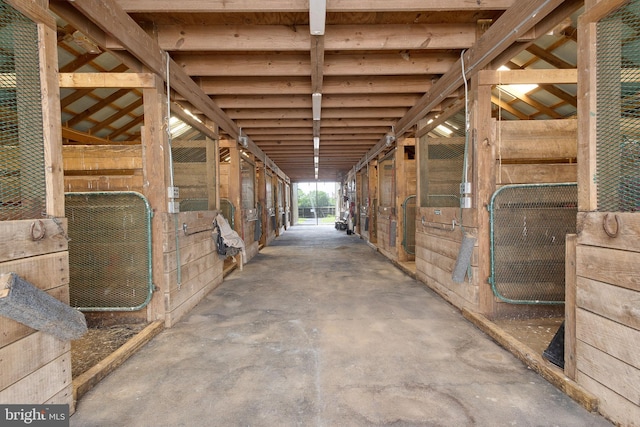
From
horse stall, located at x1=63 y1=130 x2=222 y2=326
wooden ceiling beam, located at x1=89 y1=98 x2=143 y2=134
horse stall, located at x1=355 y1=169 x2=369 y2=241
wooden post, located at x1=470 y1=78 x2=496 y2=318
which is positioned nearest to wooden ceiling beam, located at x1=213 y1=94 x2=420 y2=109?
wooden post, located at x1=470 y1=78 x2=496 y2=318

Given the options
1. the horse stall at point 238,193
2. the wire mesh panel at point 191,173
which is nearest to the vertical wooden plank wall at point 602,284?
the wire mesh panel at point 191,173

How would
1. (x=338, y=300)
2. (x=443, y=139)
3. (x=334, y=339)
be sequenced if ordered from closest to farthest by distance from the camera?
(x=334, y=339) < (x=338, y=300) < (x=443, y=139)

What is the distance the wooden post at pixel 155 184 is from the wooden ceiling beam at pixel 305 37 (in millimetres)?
516

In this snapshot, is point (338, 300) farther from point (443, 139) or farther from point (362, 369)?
point (443, 139)

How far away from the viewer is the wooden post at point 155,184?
9.28 feet

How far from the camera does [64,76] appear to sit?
2.82 meters

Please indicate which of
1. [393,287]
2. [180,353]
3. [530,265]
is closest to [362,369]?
[180,353]

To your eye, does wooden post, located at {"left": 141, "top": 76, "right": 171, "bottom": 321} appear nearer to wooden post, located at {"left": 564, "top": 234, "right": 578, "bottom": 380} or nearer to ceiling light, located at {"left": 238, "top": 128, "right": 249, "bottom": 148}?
ceiling light, located at {"left": 238, "top": 128, "right": 249, "bottom": 148}

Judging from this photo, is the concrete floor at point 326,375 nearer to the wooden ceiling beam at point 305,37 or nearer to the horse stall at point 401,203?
the horse stall at point 401,203

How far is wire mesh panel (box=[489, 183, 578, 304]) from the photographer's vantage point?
278cm

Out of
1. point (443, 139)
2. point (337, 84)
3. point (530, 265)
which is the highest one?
point (337, 84)

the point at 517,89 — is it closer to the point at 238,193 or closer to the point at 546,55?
the point at 546,55

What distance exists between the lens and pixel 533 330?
2.58m

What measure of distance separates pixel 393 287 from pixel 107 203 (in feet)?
11.1
